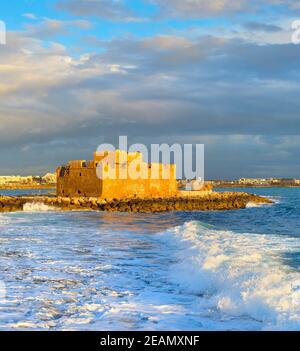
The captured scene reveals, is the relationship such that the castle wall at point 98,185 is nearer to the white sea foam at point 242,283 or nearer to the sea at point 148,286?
the sea at point 148,286

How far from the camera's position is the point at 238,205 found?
112 ft

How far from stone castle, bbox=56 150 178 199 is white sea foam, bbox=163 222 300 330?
70.0 ft

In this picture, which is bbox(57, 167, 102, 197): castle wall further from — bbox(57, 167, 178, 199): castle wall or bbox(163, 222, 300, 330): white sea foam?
bbox(163, 222, 300, 330): white sea foam

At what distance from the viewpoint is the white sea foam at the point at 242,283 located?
4911 millimetres

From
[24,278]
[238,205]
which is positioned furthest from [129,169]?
[24,278]

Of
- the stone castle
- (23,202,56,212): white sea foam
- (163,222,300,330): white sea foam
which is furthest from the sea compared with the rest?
the stone castle

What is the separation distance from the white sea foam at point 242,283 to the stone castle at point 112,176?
70.0 ft

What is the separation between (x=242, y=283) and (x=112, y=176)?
84.9 ft

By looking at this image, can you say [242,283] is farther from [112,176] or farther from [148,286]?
[112,176]

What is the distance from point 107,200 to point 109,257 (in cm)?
2189

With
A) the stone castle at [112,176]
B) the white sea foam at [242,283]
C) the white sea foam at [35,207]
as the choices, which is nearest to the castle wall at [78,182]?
the stone castle at [112,176]

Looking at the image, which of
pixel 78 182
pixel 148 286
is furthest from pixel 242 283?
pixel 78 182

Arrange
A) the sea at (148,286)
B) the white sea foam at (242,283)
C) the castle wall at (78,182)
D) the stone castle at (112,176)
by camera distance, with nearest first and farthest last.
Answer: the sea at (148,286)
the white sea foam at (242,283)
the stone castle at (112,176)
the castle wall at (78,182)
